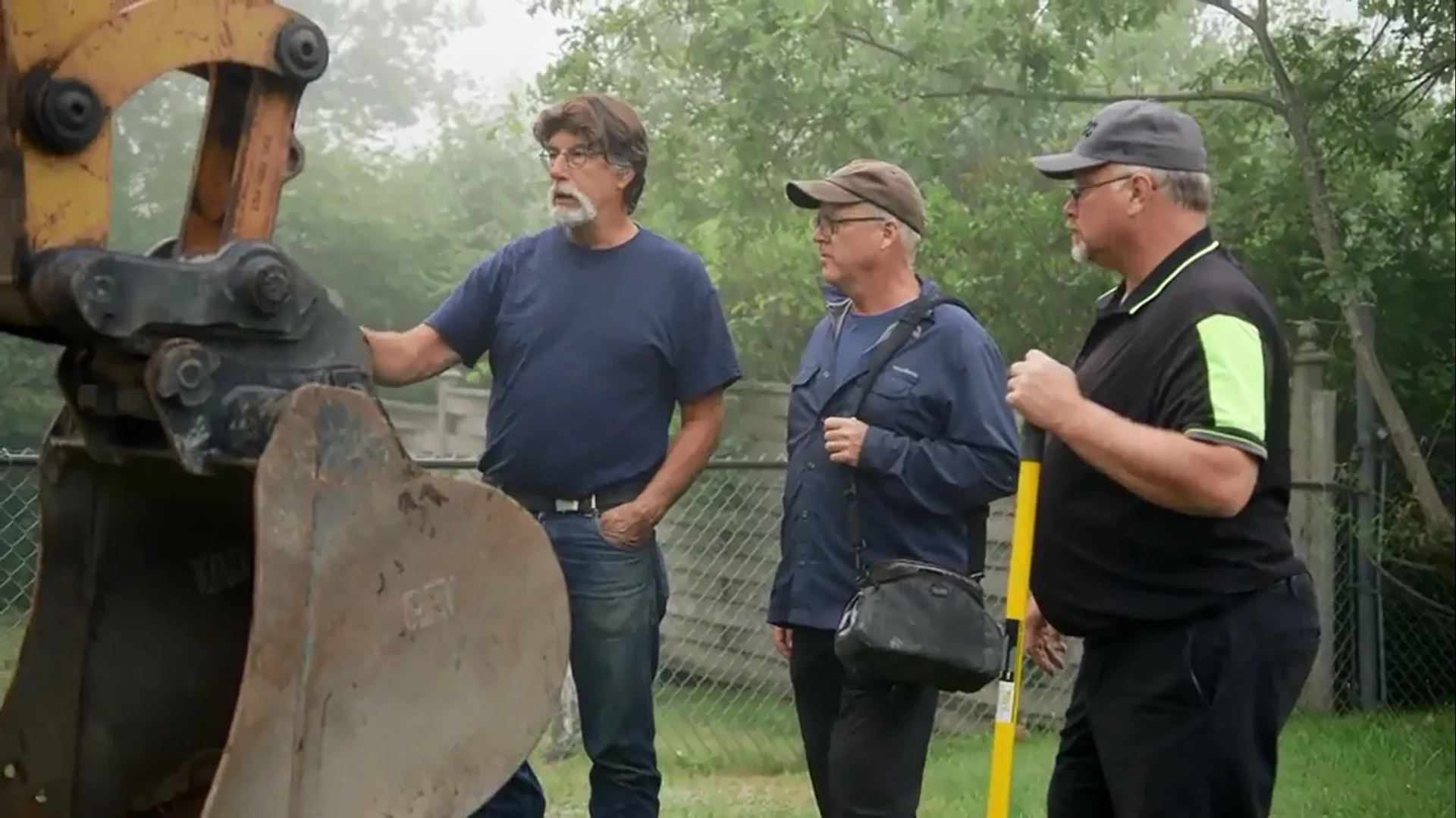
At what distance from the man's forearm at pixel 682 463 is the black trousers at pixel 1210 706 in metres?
0.89

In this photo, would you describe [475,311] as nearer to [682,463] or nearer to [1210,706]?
[682,463]

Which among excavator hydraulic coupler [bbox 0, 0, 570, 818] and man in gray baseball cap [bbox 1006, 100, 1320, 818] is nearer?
excavator hydraulic coupler [bbox 0, 0, 570, 818]

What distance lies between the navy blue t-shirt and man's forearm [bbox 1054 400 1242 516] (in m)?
0.93

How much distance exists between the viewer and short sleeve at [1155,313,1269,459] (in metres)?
2.36

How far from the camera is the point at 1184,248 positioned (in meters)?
2.58

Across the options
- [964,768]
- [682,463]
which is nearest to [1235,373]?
[682,463]

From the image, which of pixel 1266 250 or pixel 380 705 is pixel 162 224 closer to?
pixel 380 705

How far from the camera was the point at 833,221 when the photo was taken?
123 inches

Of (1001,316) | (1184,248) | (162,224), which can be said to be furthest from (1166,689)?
(1001,316)

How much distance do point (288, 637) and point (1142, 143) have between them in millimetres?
1440

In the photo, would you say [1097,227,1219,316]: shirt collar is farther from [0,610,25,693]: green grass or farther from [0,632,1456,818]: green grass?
[0,632,1456,818]: green grass

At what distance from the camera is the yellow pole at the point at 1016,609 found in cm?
254

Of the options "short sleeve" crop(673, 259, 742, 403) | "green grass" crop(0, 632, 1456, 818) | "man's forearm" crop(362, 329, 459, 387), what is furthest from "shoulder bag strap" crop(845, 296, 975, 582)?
"green grass" crop(0, 632, 1456, 818)

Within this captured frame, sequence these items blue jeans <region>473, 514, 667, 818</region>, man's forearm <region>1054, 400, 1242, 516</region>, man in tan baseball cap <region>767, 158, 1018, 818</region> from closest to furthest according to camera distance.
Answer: man's forearm <region>1054, 400, 1242, 516</region>
man in tan baseball cap <region>767, 158, 1018, 818</region>
blue jeans <region>473, 514, 667, 818</region>
